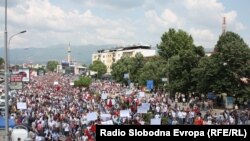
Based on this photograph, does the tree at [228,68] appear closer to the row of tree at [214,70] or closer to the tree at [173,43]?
the row of tree at [214,70]

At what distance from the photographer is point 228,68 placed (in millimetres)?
52250

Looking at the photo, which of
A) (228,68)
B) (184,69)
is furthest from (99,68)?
(228,68)

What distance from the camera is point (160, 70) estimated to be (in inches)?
2980

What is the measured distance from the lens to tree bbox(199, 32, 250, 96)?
51.3 metres

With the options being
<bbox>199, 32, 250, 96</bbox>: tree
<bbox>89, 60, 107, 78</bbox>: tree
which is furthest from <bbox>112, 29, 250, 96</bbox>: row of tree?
<bbox>89, 60, 107, 78</bbox>: tree

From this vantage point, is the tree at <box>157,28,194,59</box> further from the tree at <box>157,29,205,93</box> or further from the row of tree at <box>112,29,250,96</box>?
the tree at <box>157,29,205,93</box>

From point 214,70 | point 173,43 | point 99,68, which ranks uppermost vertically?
point 173,43

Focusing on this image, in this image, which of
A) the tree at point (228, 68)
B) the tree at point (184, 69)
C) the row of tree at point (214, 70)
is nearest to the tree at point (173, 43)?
the row of tree at point (214, 70)

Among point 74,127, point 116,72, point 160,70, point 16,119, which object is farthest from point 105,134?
point 116,72

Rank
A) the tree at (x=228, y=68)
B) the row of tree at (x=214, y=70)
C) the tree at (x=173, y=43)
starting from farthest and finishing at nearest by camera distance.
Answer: the tree at (x=173, y=43)
the row of tree at (x=214, y=70)
the tree at (x=228, y=68)

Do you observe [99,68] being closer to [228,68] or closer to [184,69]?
[184,69]

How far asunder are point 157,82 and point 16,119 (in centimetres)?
4863

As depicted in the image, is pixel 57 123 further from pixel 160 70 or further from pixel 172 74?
pixel 160 70

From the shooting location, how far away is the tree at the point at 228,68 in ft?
168
